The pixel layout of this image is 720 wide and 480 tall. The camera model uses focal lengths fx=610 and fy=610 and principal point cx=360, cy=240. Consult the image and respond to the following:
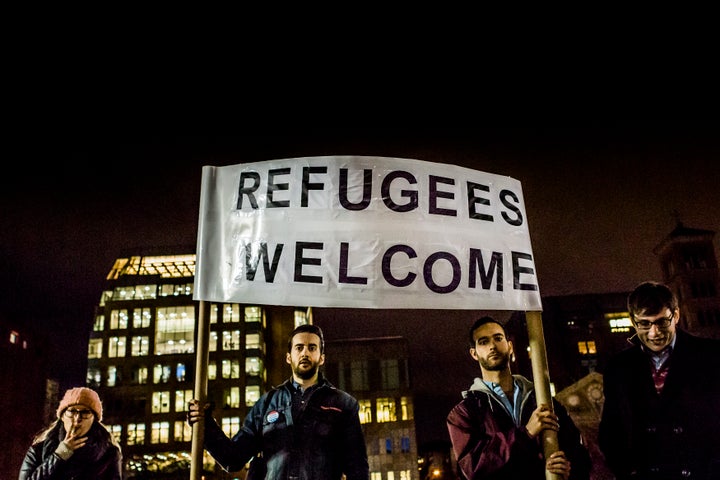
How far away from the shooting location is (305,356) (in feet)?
16.9

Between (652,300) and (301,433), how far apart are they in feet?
9.72

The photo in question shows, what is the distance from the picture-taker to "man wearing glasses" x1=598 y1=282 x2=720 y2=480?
4.41 metres

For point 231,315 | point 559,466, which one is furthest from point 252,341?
point 559,466

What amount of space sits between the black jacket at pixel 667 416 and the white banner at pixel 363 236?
96 cm

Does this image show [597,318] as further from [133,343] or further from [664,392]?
[664,392]

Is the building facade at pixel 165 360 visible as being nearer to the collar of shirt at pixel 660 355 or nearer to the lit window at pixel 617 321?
the lit window at pixel 617 321

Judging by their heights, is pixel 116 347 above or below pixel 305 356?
above

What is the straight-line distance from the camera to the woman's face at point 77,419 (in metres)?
5.61

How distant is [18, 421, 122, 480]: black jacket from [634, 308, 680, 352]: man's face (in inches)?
191

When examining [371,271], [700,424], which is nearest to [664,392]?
[700,424]

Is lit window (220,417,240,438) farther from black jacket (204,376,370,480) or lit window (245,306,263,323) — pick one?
black jacket (204,376,370,480)

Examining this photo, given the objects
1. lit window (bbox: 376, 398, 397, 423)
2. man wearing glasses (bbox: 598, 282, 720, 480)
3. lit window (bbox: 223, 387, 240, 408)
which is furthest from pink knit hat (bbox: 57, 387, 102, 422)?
lit window (bbox: 376, 398, 397, 423)

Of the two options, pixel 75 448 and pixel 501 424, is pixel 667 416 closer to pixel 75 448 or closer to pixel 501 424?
pixel 501 424

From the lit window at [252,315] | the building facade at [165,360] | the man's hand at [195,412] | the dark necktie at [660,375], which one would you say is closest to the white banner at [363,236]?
the man's hand at [195,412]
